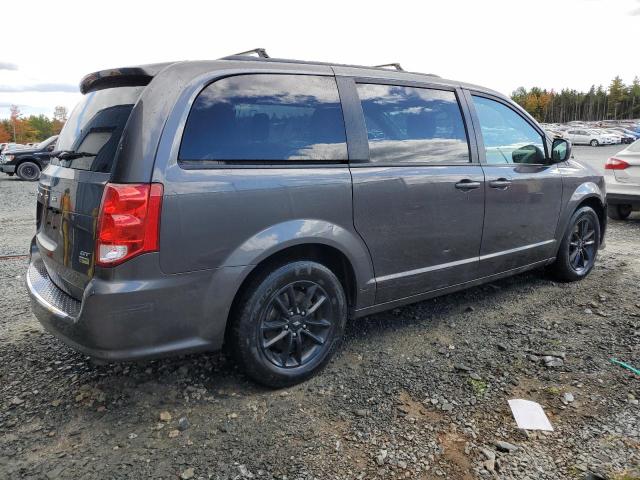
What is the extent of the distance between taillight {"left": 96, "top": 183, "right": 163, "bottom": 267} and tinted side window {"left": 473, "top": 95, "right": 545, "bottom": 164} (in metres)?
2.63

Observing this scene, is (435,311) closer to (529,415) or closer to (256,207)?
(529,415)

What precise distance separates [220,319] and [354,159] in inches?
49.3

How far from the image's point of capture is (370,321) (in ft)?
13.0

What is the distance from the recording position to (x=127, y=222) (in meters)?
2.33

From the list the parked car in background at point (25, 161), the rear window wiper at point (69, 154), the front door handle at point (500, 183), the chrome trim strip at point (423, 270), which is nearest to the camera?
the rear window wiper at point (69, 154)

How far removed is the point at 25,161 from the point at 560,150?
17837 mm

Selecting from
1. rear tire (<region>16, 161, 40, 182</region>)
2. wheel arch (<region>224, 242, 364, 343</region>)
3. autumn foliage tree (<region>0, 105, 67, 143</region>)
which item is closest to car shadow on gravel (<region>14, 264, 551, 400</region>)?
wheel arch (<region>224, 242, 364, 343</region>)

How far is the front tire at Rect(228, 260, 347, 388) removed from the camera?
8.95 feet

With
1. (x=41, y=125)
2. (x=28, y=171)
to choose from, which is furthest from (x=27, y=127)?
(x=28, y=171)

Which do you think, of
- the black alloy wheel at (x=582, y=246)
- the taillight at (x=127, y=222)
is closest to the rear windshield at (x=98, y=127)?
the taillight at (x=127, y=222)

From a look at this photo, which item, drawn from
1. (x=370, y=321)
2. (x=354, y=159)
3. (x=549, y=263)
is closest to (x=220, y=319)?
(x=354, y=159)

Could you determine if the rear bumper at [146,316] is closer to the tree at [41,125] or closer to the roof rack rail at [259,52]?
the roof rack rail at [259,52]

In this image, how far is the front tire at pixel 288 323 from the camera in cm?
273

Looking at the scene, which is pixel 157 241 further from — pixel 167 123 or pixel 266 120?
→ pixel 266 120
